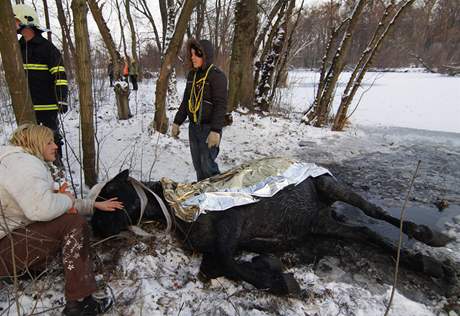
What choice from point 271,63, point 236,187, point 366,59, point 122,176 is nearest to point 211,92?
point 236,187

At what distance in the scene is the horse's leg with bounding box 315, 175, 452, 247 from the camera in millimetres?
2975

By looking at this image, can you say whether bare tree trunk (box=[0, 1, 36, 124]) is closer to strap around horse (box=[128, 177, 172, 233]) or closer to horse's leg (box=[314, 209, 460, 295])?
strap around horse (box=[128, 177, 172, 233])

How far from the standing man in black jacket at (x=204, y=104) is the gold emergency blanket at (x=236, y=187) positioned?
79cm

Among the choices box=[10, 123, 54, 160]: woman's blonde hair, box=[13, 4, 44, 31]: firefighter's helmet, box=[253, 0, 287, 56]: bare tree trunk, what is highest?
box=[253, 0, 287, 56]: bare tree trunk

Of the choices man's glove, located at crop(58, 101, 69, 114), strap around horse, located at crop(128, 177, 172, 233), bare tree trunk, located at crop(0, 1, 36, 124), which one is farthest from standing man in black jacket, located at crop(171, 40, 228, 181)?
bare tree trunk, located at crop(0, 1, 36, 124)

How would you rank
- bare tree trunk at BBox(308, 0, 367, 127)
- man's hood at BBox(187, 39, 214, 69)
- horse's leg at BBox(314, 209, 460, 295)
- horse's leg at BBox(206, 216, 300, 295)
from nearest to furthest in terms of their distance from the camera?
1. horse's leg at BBox(206, 216, 300, 295)
2. horse's leg at BBox(314, 209, 460, 295)
3. man's hood at BBox(187, 39, 214, 69)
4. bare tree trunk at BBox(308, 0, 367, 127)

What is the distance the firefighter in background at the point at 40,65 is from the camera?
352cm

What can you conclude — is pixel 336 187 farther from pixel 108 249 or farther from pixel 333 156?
pixel 333 156

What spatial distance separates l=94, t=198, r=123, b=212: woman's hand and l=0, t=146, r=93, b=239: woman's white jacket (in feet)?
1.34

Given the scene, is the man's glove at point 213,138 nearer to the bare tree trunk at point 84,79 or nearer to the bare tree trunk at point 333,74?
the bare tree trunk at point 84,79

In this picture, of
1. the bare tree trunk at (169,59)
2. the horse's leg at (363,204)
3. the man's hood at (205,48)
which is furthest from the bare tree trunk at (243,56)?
the horse's leg at (363,204)

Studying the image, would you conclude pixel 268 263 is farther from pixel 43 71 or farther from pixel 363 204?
pixel 43 71

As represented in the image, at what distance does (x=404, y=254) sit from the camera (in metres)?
2.76

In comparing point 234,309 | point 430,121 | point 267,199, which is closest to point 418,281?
point 267,199
